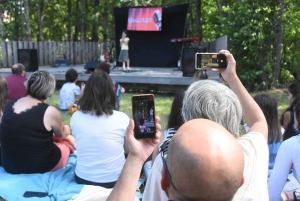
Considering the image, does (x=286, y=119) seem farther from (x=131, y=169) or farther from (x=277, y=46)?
(x=277, y=46)

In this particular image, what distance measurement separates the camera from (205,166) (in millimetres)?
813

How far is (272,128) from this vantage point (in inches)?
110

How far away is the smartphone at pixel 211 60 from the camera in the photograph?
1932mm

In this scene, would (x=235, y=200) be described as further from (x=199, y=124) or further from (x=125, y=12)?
(x=125, y=12)

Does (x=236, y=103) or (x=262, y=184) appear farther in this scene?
(x=236, y=103)

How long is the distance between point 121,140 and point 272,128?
4.16 ft

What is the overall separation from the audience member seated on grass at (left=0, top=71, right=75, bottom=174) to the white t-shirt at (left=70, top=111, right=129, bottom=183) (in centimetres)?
32

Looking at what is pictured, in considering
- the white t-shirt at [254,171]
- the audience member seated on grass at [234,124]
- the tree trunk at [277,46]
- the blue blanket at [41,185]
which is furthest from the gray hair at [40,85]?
the tree trunk at [277,46]

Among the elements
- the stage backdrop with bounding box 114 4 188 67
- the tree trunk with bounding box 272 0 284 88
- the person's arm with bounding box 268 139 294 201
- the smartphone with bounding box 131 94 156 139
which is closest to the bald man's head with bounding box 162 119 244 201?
the smartphone with bounding box 131 94 156 139

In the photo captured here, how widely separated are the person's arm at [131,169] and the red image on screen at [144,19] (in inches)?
487

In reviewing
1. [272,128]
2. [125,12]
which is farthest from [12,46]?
[272,128]

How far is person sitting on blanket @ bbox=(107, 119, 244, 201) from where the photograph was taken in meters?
0.81

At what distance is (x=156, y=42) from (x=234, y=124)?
42.7 feet

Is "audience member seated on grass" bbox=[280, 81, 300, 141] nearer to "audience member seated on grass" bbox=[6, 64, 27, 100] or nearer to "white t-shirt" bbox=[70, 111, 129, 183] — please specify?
"white t-shirt" bbox=[70, 111, 129, 183]
